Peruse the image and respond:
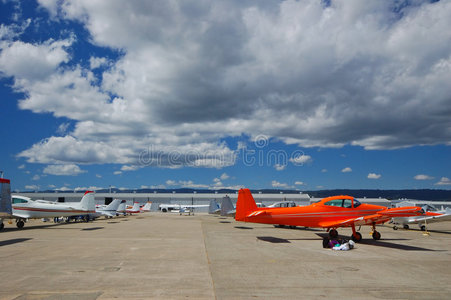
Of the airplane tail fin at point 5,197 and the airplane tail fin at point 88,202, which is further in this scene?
the airplane tail fin at point 88,202

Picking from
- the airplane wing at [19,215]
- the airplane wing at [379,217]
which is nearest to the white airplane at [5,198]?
the airplane wing at [19,215]

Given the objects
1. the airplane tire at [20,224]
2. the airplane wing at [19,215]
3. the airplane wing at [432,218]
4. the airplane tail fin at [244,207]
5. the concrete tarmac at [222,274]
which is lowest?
the airplane wing at [432,218]

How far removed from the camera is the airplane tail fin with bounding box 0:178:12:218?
1676 cm

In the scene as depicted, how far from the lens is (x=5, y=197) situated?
17031mm

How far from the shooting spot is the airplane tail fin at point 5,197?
660 inches

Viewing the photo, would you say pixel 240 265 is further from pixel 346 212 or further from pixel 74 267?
pixel 346 212

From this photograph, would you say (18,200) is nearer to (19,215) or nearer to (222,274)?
(19,215)

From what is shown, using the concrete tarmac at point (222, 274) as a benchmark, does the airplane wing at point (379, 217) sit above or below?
above

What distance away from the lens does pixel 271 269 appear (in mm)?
8852

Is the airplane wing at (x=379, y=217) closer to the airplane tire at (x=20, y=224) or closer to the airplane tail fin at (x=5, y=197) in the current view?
the airplane tail fin at (x=5, y=197)

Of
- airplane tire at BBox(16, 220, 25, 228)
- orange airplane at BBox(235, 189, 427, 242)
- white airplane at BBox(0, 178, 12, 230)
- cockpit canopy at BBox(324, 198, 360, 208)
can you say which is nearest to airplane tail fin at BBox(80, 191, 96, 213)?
airplane tire at BBox(16, 220, 25, 228)

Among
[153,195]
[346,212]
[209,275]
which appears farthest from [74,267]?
[153,195]

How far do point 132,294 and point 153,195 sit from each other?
10300cm

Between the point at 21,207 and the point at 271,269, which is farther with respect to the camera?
the point at 21,207
